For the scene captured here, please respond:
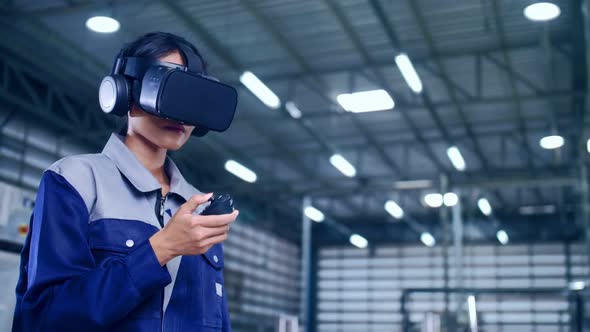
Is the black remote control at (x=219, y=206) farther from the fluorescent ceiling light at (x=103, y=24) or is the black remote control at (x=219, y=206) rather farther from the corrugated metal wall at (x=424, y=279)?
the corrugated metal wall at (x=424, y=279)

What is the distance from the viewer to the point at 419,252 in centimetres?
2372

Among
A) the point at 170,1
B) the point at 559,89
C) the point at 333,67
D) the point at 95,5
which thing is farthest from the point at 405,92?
the point at 95,5

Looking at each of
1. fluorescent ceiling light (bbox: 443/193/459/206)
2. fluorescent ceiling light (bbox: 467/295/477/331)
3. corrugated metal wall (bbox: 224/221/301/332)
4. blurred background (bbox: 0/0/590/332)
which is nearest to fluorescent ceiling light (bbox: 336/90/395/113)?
blurred background (bbox: 0/0/590/332)

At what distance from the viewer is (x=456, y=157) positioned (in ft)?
51.5

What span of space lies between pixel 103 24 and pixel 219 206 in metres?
9.67

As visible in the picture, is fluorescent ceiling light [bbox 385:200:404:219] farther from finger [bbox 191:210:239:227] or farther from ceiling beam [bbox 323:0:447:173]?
finger [bbox 191:210:239:227]

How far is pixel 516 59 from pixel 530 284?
12.2 metres

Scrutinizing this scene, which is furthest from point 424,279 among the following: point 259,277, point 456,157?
point 456,157

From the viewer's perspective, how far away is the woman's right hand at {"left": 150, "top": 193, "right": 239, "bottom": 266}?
108cm

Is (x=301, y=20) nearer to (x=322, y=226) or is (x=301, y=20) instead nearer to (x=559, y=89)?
(x=559, y=89)

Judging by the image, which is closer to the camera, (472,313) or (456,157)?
(472,313)

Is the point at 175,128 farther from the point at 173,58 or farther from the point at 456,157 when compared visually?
the point at 456,157

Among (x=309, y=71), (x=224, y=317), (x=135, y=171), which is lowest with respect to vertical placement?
(x=224, y=317)

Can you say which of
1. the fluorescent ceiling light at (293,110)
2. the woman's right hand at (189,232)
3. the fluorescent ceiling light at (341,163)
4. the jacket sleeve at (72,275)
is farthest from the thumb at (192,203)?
the fluorescent ceiling light at (341,163)
